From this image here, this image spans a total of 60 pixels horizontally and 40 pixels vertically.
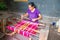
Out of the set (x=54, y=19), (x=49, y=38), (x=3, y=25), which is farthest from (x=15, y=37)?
(x=54, y=19)

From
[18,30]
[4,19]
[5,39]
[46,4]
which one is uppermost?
[46,4]

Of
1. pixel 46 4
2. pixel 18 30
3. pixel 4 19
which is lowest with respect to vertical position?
pixel 18 30

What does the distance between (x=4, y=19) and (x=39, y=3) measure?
2.35m

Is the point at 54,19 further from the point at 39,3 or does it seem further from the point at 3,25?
the point at 3,25

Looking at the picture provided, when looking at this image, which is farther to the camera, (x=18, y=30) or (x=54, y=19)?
(x=54, y=19)

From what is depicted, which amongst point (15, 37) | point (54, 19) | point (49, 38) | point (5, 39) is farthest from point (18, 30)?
point (54, 19)

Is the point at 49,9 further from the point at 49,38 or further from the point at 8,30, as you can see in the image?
the point at 49,38

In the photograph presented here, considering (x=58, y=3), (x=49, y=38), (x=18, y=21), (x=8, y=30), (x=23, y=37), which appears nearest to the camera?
(x=49, y=38)

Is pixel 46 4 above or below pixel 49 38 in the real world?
above

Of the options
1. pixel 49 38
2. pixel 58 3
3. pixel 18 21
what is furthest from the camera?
pixel 58 3

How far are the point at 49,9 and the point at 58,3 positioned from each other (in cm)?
35

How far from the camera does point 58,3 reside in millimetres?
4141

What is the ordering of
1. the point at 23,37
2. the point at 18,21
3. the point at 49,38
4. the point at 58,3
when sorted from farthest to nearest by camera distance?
the point at 58,3, the point at 18,21, the point at 23,37, the point at 49,38

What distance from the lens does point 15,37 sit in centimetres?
210
